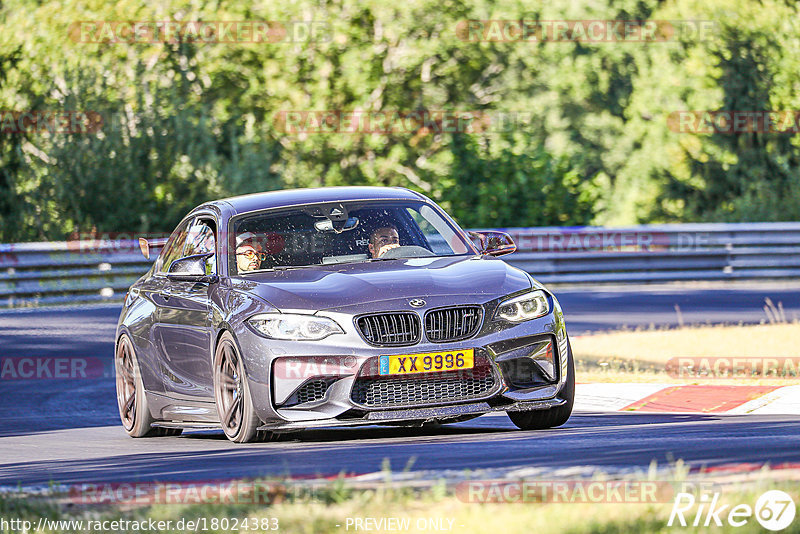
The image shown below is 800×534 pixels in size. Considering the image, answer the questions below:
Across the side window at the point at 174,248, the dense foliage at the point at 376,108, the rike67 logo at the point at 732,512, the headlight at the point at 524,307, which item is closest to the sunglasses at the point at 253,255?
the side window at the point at 174,248

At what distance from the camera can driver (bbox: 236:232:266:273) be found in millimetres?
10305

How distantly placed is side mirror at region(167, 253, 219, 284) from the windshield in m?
0.19

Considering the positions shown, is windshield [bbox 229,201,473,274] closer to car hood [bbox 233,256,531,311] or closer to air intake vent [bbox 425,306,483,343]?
car hood [bbox 233,256,531,311]

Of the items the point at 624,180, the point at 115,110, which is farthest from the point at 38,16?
the point at 624,180

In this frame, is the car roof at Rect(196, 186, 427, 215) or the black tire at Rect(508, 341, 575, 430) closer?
the black tire at Rect(508, 341, 575, 430)

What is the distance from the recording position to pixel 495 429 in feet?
34.1

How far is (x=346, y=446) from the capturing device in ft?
30.4

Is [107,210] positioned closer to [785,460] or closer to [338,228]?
[338,228]

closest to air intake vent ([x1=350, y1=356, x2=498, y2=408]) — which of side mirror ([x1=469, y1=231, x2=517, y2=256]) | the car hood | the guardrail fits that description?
the car hood

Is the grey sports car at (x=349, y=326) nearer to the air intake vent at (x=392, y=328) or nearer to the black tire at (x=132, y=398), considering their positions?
the air intake vent at (x=392, y=328)

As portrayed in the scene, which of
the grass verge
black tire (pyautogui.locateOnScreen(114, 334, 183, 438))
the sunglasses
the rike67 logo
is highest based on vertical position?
the sunglasses

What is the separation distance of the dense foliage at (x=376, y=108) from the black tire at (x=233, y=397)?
20156 millimetres

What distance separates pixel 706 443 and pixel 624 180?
45862 mm

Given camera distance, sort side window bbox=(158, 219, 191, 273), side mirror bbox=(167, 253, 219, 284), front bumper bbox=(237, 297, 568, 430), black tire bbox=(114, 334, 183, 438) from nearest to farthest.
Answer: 1. front bumper bbox=(237, 297, 568, 430)
2. side mirror bbox=(167, 253, 219, 284)
3. black tire bbox=(114, 334, 183, 438)
4. side window bbox=(158, 219, 191, 273)
